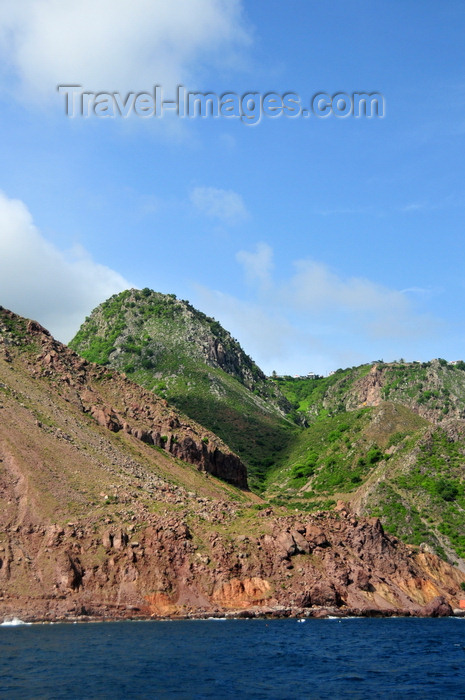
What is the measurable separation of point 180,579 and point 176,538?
465 centimetres

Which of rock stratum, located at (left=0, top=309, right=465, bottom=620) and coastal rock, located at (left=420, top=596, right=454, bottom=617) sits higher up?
rock stratum, located at (left=0, top=309, right=465, bottom=620)

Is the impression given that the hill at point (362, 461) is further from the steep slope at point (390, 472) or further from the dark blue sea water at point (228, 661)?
the dark blue sea water at point (228, 661)

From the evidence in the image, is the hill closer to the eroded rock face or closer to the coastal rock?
the coastal rock

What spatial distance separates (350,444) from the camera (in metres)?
172

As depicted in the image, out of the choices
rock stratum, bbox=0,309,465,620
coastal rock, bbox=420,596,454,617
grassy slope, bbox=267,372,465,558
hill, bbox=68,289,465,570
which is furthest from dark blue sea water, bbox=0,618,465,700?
hill, bbox=68,289,465,570

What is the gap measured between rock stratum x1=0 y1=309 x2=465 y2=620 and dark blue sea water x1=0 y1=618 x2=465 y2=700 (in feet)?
17.1

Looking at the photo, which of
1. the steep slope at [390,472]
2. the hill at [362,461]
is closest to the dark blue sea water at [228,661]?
the steep slope at [390,472]

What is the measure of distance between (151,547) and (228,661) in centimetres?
2682

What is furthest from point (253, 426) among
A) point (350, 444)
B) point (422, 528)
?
point (422, 528)

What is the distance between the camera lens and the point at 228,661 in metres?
52.3

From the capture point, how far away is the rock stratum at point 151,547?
73688 millimetres

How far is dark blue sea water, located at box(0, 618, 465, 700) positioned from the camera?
4447 cm

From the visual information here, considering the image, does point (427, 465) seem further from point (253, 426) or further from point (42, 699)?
point (42, 699)

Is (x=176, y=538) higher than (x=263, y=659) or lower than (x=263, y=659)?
higher
